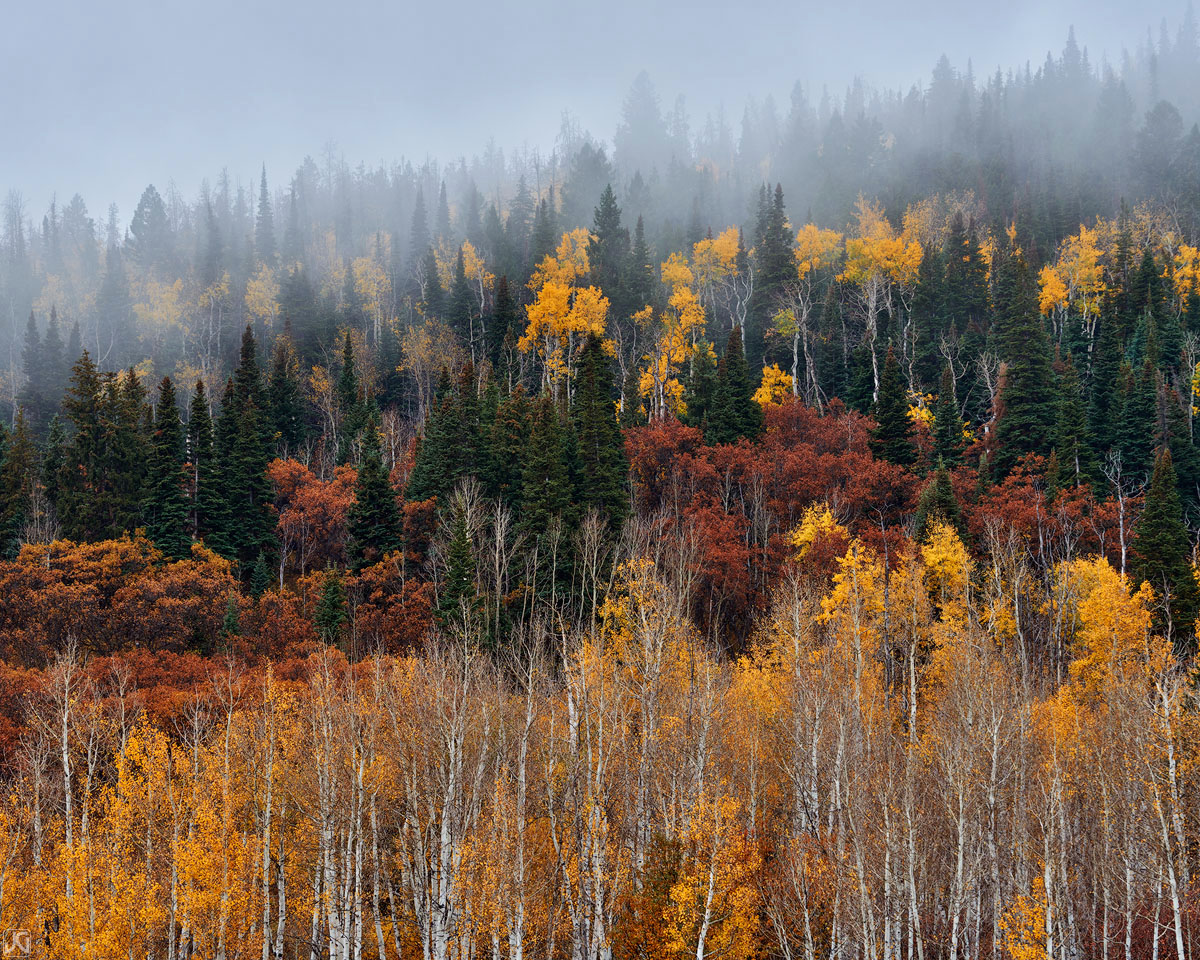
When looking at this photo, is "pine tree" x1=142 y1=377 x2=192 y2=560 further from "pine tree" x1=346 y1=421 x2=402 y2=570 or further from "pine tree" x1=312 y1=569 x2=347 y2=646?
"pine tree" x1=312 y1=569 x2=347 y2=646

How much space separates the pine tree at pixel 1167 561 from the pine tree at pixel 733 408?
927 inches

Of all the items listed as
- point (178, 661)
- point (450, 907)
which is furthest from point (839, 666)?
point (178, 661)

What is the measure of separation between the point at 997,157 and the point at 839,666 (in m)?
111

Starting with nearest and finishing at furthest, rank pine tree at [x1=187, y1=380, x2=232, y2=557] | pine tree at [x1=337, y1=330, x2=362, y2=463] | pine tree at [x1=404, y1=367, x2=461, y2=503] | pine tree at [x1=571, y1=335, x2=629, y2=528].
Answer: pine tree at [x1=571, y1=335, x2=629, y2=528] < pine tree at [x1=187, y1=380, x2=232, y2=557] < pine tree at [x1=404, y1=367, x2=461, y2=503] < pine tree at [x1=337, y1=330, x2=362, y2=463]

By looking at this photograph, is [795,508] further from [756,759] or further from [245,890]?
[245,890]

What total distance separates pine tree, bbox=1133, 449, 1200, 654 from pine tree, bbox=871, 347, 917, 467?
49.3 ft

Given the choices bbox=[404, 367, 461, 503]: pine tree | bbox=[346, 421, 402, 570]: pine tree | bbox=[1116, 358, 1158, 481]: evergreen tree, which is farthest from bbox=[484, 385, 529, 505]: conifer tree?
bbox=[1116, 358, 1158, 481]: evergreen tree

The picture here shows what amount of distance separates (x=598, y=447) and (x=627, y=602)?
1779cm

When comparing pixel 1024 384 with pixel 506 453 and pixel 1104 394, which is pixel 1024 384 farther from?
pixel 506 453

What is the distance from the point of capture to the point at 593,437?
50.8m

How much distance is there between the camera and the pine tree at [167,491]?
47.9 m

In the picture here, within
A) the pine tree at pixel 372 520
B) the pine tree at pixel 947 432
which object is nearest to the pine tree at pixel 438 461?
the pine tree at pixel 372 520

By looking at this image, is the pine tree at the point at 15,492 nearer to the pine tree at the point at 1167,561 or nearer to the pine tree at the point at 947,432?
the pine tree at the point at 947,432

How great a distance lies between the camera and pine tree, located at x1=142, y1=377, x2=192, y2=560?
47.9m
